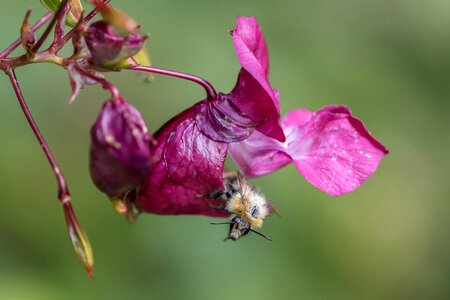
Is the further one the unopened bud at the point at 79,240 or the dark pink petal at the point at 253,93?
the dark pink petal at the point at 253,93

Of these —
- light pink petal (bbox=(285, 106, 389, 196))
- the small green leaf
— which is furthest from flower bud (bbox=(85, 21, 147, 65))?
light pink petal (bbox=(285, 106, 389, 196))

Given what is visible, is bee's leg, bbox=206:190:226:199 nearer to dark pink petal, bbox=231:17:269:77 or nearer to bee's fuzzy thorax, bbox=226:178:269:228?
bee's fuzzy thorax, bbox=226:178:269:228

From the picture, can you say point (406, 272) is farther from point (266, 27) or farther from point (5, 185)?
point (5, 185)

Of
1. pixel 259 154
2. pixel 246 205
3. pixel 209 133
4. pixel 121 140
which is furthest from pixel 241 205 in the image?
pixel 121 140

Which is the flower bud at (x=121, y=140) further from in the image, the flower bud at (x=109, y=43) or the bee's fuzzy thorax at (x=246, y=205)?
the bee's fuzzy thorax at (x=246, y=205)

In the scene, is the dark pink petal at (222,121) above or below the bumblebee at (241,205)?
above

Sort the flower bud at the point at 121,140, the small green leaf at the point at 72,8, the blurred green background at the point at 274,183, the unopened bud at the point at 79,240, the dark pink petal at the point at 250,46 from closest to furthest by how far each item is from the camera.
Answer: the flower bud at the point at 121,140, the unopened bud at the point at 79,240, the dark pink petal at the point at 250,46, the small green leaf at the point at 72,8, the blurred green background at the point at 274,183

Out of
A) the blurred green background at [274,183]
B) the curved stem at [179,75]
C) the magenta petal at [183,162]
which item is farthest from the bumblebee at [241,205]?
the blurred green background at [274,183]
